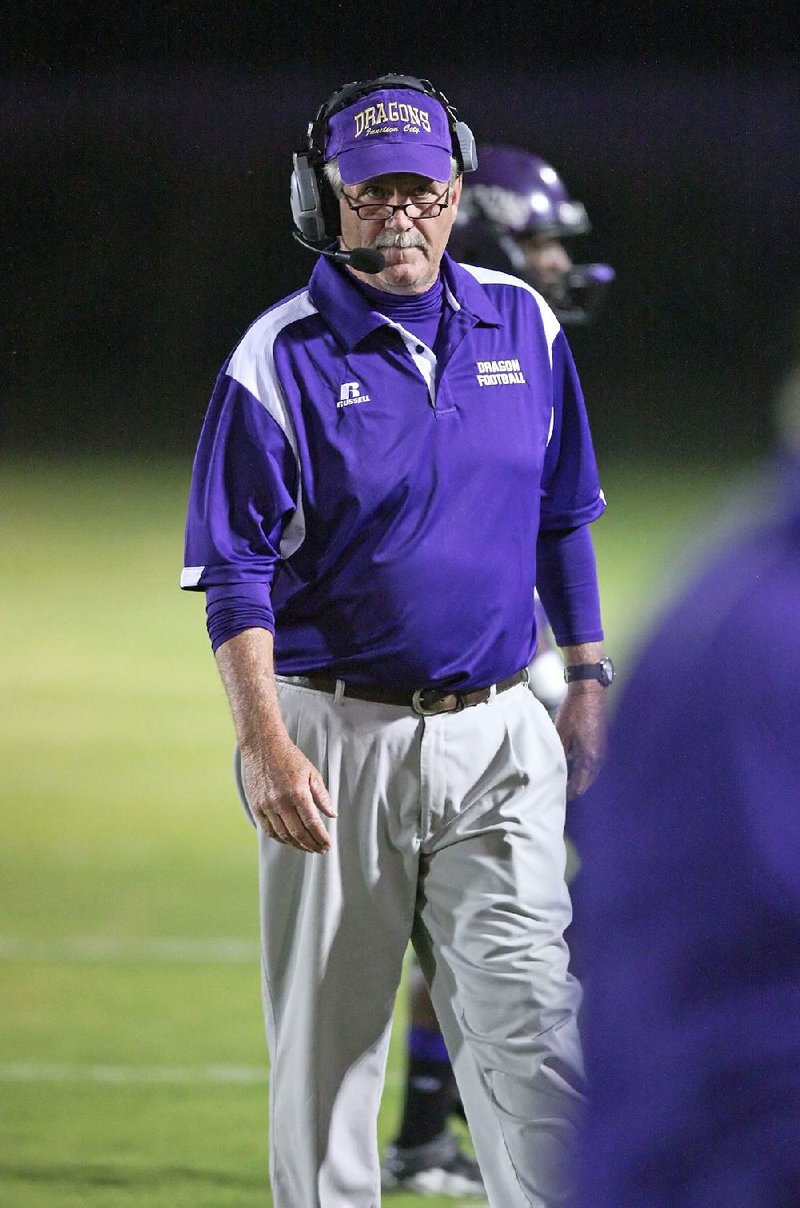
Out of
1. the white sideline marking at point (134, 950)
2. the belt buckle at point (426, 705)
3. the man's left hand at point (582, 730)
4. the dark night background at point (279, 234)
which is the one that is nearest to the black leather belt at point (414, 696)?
the belt buckle at point (426, 705)

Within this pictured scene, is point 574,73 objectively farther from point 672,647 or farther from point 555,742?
point 672,647

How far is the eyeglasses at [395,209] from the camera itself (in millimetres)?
2580

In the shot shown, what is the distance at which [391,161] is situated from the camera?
2.57 meters

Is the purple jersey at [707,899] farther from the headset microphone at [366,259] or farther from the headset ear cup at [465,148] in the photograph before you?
the headset ear cup at [465,148]

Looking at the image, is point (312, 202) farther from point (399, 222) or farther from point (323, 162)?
point (399, 222)

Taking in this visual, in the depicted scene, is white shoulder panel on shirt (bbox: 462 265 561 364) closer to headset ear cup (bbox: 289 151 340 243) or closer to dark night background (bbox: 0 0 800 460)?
headset ear cup (bbox: 289 151 340 243)

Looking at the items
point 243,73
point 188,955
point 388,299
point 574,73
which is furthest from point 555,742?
point 574,73

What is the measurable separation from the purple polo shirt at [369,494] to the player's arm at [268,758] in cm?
10

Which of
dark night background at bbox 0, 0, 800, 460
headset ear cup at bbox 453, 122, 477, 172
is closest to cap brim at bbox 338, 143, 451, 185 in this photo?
headset ear cup at bbox 453, 122, 477, 172

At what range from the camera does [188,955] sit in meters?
4.50

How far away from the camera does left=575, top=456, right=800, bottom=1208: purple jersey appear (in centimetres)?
92

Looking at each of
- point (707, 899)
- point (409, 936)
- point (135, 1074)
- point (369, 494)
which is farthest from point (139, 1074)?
point (707, 899)

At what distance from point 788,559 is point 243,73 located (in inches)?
362

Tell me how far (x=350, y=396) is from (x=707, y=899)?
164 cm
